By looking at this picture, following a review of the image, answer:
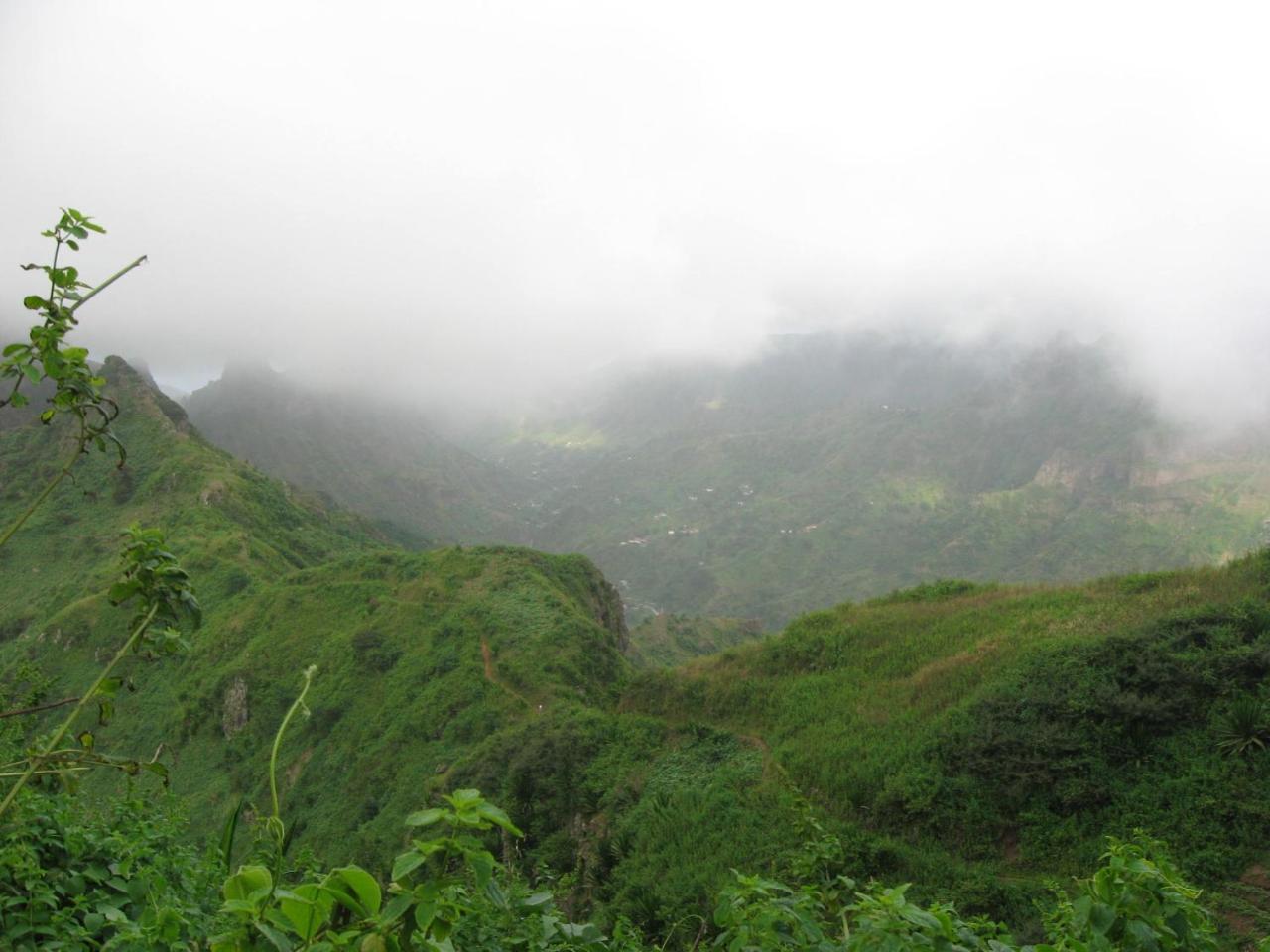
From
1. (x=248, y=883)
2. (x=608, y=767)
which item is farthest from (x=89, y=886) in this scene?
(x=608, y=767)

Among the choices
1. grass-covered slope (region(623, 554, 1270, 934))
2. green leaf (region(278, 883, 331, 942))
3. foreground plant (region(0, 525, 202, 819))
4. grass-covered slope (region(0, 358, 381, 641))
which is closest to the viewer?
green leaf (region(278, 883, 331, 942))

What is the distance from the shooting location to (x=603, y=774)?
824 inches

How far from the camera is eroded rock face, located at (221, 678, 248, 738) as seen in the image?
3728 centimetres

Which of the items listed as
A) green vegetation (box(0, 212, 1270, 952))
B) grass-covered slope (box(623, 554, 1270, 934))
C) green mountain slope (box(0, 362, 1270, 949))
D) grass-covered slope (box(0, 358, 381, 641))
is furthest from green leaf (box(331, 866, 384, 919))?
grass-covered slope (box(0, 358, 381, 641))

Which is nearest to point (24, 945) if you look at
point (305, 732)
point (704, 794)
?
point (704, 794)

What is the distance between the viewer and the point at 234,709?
124ft

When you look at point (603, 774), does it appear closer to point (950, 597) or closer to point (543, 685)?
point (543, 685)

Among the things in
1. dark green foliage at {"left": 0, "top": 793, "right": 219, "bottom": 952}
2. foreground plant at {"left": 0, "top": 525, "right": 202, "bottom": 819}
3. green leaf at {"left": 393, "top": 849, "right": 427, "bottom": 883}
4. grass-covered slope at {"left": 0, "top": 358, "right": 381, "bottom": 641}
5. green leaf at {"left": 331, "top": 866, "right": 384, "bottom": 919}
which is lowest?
grass-covered slope at {"left": 0, "top": 358, "right": 381, "bottom": 641}

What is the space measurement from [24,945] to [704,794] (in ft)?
53.7

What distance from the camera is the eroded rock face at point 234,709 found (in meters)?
37.3

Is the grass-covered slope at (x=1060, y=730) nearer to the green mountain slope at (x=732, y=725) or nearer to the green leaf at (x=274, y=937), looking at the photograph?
the green mountain slope at (x=732, y=725)

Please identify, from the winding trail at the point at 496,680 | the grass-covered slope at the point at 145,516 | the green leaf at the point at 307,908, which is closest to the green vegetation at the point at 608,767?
the green leaf at the point at 307,908

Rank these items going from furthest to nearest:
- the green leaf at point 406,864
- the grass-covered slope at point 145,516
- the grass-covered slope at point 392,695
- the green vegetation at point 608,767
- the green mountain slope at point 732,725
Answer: the grass-covered slope at point 145,516
the grass-covered slope at point 392,695
the green mountain slope at point 732,725
the green vegetation at point 608,767
the green leaf at point 406,864

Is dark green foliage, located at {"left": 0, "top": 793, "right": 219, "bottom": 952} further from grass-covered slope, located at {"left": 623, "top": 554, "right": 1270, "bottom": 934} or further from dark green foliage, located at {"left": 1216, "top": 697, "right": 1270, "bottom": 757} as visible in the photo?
dark green foliage, located at {"left": 1216, "top": 697, "right": 1270, "bottom": 757}
